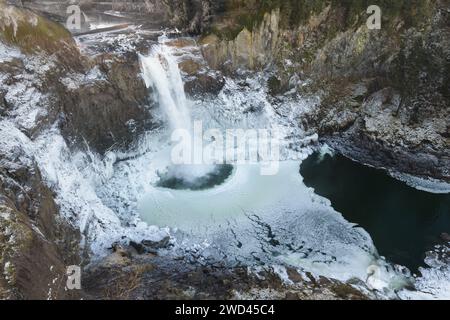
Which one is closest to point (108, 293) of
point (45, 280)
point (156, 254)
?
point (45, 280)

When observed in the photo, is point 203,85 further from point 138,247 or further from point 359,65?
point 138,247

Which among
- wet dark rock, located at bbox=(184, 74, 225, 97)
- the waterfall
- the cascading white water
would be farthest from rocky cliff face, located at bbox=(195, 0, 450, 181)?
the cascading white water

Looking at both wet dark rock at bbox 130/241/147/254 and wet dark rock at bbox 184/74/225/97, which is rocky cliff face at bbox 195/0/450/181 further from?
wet dark rock at bbox 130/241/147/254

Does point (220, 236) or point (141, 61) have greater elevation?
point (141, 61)

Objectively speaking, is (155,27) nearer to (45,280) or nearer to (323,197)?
(323,197)

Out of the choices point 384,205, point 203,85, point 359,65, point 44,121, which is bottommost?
point 384,205

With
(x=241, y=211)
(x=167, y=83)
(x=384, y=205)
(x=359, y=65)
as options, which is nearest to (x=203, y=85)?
(x=167, y=83)
